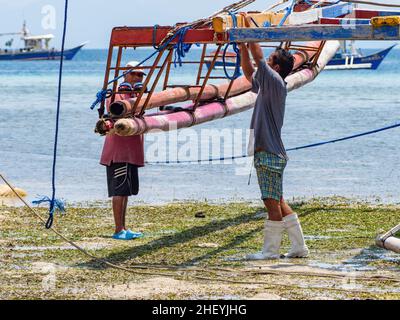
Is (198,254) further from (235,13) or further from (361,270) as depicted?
(235,13)

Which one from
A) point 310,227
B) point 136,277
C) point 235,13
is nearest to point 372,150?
point 310,227

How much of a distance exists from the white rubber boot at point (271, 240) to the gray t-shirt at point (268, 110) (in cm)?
59

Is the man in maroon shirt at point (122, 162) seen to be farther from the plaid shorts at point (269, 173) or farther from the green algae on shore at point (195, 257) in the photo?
the plaid shorts at point (269, 173)

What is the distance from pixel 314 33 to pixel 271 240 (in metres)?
1.80

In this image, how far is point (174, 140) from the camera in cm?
2406

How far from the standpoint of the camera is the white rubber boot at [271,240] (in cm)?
917

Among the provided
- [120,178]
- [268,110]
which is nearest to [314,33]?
[268,110]

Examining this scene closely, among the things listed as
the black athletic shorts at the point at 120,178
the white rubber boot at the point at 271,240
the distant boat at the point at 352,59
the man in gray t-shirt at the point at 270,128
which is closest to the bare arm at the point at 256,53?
the man in gray t-shirt at the point at 270,128

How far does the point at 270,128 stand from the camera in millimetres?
9086

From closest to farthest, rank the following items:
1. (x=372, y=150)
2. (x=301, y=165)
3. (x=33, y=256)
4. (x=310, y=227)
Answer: (x=33, y=256) < (x=310, y=227) < (x=301, y=165) < (x=372, y=150)

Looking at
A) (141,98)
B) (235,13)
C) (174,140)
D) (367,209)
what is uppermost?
(235,13)

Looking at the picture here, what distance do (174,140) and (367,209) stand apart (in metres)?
11.7

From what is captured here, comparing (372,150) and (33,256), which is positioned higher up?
(33,256)

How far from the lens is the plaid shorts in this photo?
9078 millimetres
